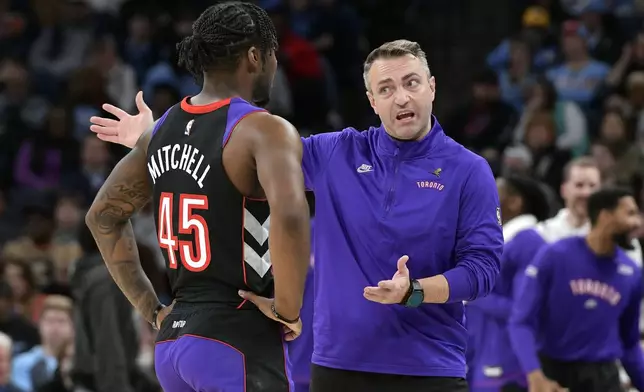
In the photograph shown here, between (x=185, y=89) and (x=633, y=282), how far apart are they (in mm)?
8139

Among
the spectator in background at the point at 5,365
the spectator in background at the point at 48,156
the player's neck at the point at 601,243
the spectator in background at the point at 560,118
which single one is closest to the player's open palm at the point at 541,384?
the player's neck at the point at 601,243

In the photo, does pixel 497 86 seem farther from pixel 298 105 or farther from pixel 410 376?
pixel 410 376

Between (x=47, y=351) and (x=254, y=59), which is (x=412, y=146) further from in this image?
(x=47, y=351)

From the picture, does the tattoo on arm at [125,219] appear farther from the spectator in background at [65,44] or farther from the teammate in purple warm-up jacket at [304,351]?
the spectator in background at [65,44]

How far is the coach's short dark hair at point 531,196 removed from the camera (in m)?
9.02

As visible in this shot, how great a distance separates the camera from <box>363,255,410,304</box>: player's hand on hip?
14.2 feet

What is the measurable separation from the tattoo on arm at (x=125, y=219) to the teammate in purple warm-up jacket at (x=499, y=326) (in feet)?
12.5

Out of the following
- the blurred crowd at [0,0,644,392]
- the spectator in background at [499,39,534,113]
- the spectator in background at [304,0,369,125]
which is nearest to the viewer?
the blurred crowd at [0,0,644,392]

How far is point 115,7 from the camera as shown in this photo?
1622 cm

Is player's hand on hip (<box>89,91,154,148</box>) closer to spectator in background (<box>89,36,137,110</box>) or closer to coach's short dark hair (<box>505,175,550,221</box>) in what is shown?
coach's short dark hair (<box>505,175,550,221</box>)

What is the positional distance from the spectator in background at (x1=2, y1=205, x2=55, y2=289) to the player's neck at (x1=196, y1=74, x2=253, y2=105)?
8.02 metres

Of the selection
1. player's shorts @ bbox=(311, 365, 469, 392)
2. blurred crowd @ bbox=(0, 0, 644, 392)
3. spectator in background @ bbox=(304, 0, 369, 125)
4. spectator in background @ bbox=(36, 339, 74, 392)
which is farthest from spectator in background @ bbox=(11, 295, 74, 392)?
spectator in background @ bbox=(304, 0, 369, 125)

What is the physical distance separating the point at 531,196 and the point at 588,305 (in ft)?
7.11

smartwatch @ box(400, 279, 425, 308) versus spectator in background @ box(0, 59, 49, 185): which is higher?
smartwatch @ box(400, 279, 425, 308)
